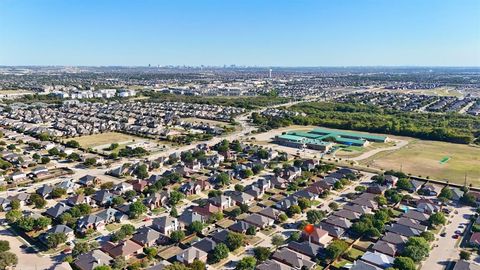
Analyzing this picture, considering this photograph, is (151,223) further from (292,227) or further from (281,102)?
(281,102)

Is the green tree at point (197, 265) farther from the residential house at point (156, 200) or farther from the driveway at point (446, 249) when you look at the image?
the driveway at point (446, 249)

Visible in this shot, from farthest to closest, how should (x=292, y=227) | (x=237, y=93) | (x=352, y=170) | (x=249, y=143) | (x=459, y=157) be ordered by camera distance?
1. (x=237, y=93)
2. (x=249, y=143)
3. (x=459, y=157)
4. (x=352, y=170)
5. (x=292, y=227)

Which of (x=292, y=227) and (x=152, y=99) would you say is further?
(x=152, y=99)

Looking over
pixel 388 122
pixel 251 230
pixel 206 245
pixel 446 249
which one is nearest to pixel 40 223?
pixel 206 245

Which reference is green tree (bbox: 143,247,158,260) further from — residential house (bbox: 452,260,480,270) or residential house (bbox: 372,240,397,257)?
residential house (bbox: 452,260,480,270)

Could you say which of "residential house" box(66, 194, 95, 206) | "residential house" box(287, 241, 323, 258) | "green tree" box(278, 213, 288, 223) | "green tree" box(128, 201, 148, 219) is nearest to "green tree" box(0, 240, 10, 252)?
"residential house" box(66, 194, 95, 206)

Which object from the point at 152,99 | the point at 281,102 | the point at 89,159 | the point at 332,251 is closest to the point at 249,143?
the point at 89,159
